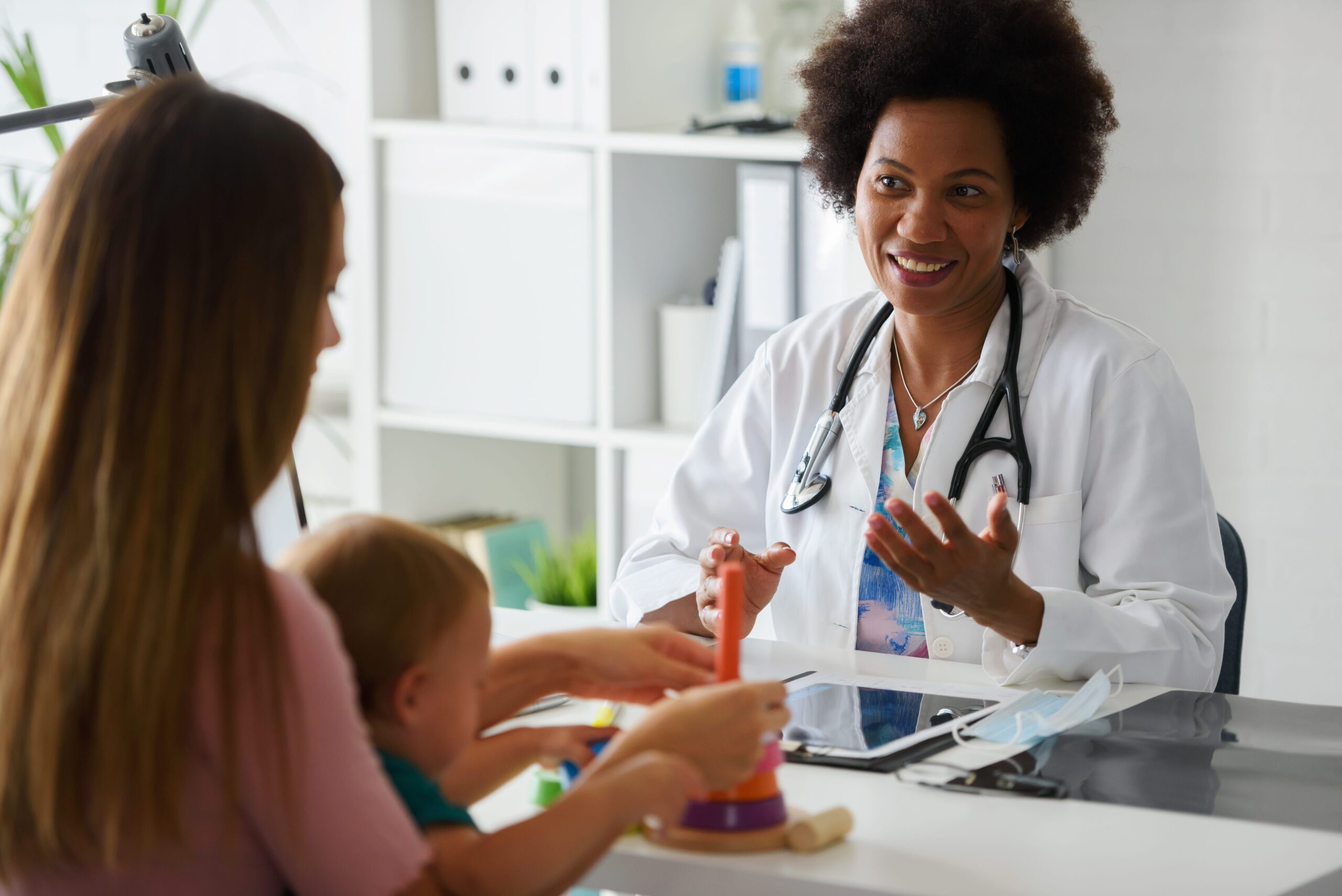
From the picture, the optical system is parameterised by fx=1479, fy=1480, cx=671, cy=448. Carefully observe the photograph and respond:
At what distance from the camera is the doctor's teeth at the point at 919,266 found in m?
1.77

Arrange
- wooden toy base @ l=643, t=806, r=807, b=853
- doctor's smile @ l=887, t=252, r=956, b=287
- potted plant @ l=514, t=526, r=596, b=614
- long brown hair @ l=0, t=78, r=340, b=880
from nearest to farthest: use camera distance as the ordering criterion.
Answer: long brown hair @ l=0, t=78, r=340, b=880, wooden toy base @ l=643, t=806, r=807, b=853, doctor's smile @ l=887, t=252, r=956, b=287, potted plant @ l=514, t=526, r=596, b=614

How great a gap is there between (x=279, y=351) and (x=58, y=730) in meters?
0.24

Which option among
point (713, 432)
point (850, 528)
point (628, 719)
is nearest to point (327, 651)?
point (628, 719)

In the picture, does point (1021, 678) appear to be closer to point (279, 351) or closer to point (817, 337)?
point (817, 337)

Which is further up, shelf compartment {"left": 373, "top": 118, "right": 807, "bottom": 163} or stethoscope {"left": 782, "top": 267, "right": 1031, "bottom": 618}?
shelf compartment {"left": 373, "top": 118, "right": 807, "bottom": 163}

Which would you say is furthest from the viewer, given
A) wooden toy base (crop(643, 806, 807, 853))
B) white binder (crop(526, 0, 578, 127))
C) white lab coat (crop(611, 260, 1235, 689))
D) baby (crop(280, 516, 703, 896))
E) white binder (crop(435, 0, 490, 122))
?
white binder (crop(435, 0, 490, 122))

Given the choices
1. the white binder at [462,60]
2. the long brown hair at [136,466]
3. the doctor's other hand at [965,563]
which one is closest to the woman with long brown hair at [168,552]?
the long brown hair at [136,466]

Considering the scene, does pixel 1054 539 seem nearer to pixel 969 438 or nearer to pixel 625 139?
pixel 969 438

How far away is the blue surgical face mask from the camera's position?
1.25 metres

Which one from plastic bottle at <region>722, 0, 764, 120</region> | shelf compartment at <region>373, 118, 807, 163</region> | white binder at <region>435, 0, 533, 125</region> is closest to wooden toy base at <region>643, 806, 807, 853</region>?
shelf compartment at <region>373, 118, 807, 163</region>

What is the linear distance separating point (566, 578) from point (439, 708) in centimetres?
196

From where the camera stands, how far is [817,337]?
6.33 ft

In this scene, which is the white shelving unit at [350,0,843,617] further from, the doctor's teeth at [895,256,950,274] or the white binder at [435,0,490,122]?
the doctor's teeth at [895,256,950,274]

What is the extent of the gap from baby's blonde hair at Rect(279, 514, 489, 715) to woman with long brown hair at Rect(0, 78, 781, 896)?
77 millimetres
